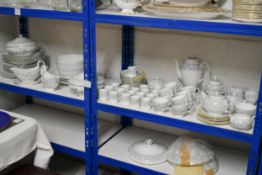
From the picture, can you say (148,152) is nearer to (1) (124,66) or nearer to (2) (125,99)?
(2) (125,99)

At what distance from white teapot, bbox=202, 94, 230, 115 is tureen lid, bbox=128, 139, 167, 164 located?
400 mm

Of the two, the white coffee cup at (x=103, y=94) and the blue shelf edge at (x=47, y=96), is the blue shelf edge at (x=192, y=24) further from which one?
the blue shelf edge at (x=47, y=96)

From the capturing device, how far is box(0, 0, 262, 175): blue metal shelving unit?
1.26m

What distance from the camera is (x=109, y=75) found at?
6.83 ft

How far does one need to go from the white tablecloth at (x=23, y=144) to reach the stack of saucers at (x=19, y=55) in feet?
1.28

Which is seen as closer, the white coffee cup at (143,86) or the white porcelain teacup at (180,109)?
the white porcelain teacup at (180,109)

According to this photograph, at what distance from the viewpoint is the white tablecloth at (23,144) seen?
1.52m

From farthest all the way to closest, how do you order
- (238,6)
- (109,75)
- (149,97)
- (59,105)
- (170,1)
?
(59,105), (109,75), (149,97), (170,1), (238,6)

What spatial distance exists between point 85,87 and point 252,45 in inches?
35.2

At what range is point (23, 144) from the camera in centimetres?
162

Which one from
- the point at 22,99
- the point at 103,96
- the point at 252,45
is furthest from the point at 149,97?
the point at 22,99

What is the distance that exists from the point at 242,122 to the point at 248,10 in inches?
18.2

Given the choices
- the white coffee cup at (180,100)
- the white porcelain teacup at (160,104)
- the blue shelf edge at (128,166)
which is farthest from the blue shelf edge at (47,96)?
the white coffee cup at (180,100)

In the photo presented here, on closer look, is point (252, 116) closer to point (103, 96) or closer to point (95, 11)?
point (103, 96)
